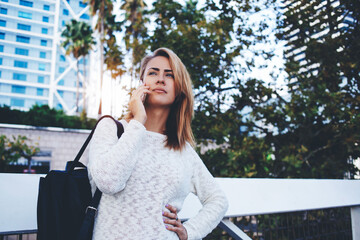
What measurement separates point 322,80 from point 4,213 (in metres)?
4.36

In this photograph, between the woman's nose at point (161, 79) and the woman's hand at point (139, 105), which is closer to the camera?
the woman's hand at point (139, 105)

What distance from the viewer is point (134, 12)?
2008cm

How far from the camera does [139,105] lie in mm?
1310

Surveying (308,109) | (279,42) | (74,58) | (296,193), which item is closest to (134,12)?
(74,58)

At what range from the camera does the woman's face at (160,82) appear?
57.9 inches

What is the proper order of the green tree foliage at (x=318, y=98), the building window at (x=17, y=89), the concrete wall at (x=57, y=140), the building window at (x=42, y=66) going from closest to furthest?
the building window at (x=17, y=89)
the building window at (x=42, y=66)
the green tree foliage at (x=318, y=98)
the concrete wall at (x=57, y=140)

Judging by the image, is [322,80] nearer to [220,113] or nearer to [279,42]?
[279,42]

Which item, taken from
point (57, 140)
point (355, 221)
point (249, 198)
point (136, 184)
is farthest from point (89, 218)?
point (57, 140)

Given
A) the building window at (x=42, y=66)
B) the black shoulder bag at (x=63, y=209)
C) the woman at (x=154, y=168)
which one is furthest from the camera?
the building window at (x=42, y=66)

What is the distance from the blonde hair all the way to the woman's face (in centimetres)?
3

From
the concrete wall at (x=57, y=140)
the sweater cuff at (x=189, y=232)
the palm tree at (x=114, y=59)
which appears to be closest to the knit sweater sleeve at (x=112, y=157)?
the sweater cuff at (x=189, y=232)

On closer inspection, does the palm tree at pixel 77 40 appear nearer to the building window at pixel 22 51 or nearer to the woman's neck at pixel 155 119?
the building window at pixel 22 51

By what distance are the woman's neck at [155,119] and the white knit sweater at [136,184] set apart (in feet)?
0.31

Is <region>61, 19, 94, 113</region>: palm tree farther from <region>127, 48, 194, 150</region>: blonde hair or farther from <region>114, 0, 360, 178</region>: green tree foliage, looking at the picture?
<region>127, 48, 194, 150</region>: blonde hair
